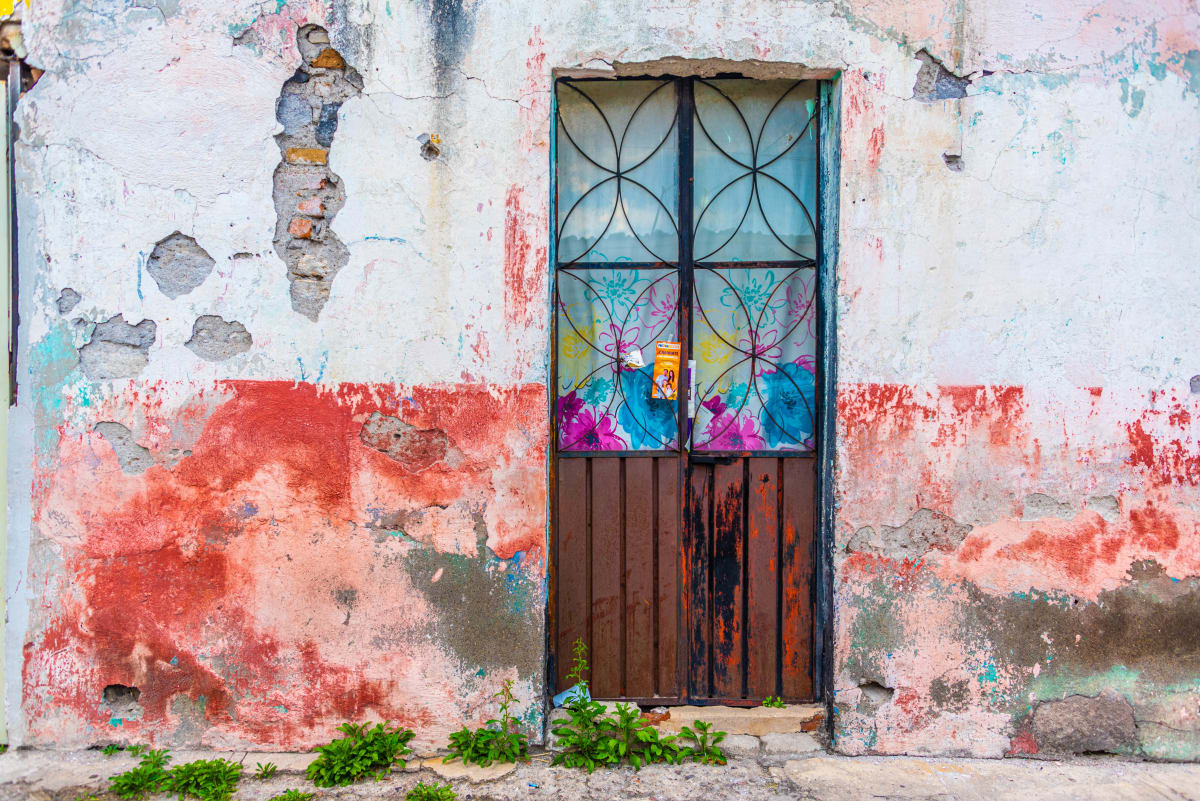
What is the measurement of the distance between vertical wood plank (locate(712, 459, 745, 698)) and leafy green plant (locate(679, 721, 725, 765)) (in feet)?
0.59

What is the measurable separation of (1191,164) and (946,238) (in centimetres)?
92

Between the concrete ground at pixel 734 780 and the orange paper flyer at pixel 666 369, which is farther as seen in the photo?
the orange paper flyer at pixel 666 369

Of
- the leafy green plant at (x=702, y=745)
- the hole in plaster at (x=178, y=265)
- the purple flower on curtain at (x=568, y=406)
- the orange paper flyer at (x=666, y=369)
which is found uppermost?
the hole in plaster at (x=178, y=265)

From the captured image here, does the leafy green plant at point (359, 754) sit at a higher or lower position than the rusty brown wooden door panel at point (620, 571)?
lower

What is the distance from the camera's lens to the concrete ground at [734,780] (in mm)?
2557

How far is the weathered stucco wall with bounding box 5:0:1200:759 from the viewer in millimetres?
2754

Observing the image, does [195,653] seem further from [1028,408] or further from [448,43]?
[1028,408]

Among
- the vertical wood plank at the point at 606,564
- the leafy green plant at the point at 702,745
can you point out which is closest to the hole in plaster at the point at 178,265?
the vertical wood plank at the point at 606,564

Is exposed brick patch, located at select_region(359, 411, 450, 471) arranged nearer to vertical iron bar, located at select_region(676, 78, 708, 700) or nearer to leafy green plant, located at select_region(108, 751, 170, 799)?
vertical iron bar, located at select_region(676, 78, 708, 700)

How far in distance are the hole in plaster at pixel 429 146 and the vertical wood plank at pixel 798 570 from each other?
1.73 m

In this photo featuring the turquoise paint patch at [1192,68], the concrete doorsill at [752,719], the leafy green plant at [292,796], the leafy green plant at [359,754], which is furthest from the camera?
the concrete doorsill at [752,719]

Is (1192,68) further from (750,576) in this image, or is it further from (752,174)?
(750,576)

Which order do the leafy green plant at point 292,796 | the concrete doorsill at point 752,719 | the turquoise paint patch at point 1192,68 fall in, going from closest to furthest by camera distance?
the leafy green plant at point 292,796
the turquoise paint patch at point 1192,68
the concrete doorsill at point 752,719

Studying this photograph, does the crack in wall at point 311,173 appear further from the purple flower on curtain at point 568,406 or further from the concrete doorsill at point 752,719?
the concrete doorsill at point 752,719
